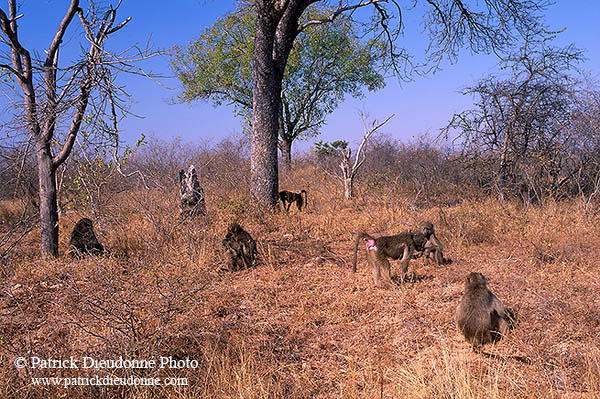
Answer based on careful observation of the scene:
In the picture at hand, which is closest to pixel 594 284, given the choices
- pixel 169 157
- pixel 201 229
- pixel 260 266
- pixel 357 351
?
pixel 357 351

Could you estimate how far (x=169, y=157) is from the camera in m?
13.9

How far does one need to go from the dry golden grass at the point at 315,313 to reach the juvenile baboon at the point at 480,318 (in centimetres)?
11

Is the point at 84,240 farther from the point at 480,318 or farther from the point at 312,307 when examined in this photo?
the point at 480,318

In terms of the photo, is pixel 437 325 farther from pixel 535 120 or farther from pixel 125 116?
pixel 535 120

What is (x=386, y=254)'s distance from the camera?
509cm

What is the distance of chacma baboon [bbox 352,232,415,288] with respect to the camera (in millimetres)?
5039

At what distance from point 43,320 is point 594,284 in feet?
20.6

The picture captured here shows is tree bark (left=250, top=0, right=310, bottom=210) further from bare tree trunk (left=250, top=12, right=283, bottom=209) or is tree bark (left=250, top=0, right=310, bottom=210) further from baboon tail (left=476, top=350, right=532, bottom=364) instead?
baboon tail (left=476, top=350, right=532, bottom=364)

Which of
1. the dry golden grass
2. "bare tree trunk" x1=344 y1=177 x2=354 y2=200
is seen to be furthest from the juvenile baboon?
"bare tree trunk" x1=344 y1=177 x2=354 y2=200

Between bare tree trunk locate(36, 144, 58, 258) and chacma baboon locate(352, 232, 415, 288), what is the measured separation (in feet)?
15.9

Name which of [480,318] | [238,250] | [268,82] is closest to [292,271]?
[238,250]

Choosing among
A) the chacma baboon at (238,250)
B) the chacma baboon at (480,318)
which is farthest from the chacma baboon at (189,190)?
the chacma baboon at (480,318)

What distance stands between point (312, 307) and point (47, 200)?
14.7 feet

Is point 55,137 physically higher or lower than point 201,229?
higher
